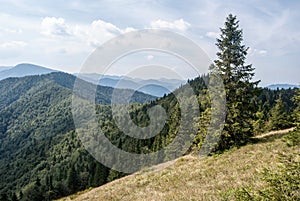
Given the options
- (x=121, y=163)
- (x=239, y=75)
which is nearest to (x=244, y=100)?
(x=239, y=75)

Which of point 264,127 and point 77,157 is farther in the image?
point 77,157

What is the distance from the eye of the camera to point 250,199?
7027mm

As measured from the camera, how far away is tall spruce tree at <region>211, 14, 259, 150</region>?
29031mm

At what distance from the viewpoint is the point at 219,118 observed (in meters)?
29.6

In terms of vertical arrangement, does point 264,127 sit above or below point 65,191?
above

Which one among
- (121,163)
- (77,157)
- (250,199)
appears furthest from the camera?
(77,157)

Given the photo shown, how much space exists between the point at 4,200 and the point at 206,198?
11229cm

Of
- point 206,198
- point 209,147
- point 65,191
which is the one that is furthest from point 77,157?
point 206,198

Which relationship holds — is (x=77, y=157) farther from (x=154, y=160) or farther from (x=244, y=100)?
(x=244, y=100)

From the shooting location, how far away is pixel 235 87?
29922 millimetres

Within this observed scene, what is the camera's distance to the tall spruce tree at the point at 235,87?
95.2 ft

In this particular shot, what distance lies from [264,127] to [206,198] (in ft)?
235

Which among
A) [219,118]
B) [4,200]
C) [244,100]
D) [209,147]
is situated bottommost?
[4,200]

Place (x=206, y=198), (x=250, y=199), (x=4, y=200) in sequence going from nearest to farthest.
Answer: (x=250, y=199)
(x=206, y=198)
(x=4, y=200)
